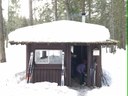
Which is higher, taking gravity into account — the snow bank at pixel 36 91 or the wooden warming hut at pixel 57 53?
the wooden warming hut at pixel 57 53

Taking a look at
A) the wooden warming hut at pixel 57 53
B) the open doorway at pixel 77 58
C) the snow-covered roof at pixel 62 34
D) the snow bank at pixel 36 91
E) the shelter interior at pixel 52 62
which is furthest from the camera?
the open doorway at pixel 77 58

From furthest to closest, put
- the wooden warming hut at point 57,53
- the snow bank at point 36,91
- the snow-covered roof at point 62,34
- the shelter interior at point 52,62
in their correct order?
the shelter interior at point 52,62, the wooden warming hut at point 57,53, the snow-covered roof at point 62,34, the snow bank at point 36,91

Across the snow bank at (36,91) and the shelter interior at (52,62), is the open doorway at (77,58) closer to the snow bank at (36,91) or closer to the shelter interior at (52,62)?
the shelter interior at (52,62)

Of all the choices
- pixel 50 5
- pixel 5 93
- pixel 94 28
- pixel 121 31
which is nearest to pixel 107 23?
pixel 121 31

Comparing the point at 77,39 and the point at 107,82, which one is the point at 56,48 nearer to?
the point at 77,39

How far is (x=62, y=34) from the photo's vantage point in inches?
556

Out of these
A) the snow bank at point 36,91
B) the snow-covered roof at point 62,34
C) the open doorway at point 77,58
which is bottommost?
the snow bank at point 36,91

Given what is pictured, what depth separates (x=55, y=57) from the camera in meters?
14.5

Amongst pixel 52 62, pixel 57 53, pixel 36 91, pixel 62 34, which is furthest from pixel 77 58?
pixel 36 91

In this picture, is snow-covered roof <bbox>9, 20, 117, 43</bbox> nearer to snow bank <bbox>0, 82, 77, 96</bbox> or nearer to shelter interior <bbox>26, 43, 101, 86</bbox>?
shelter interior <bbox>26, 43, 101, 86</bbox>

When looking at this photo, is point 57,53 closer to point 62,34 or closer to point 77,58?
point 62,34

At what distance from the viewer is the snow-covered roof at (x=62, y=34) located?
13.8 metres

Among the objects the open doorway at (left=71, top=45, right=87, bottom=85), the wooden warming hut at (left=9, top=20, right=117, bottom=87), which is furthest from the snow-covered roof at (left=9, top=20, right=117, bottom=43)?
the open doorway at (left=71, top=45, right=87, bottom=85)

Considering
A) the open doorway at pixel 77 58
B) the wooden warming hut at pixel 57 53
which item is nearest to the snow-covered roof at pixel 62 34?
the wooden warming hut at pixel 57 53
